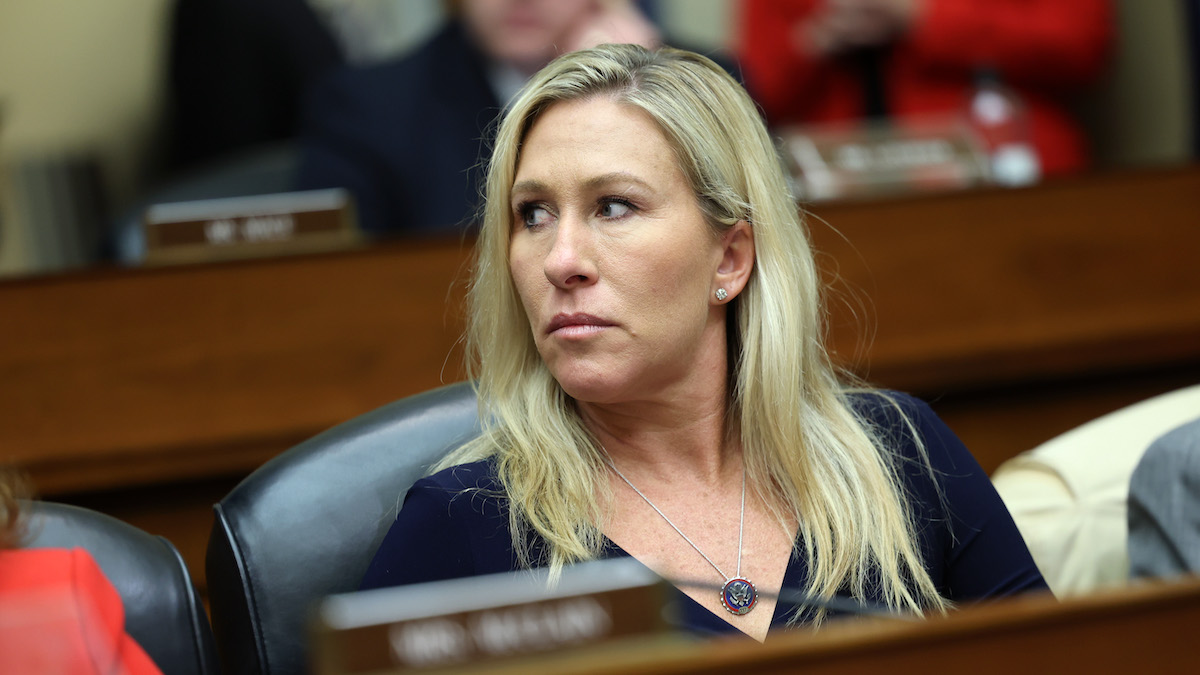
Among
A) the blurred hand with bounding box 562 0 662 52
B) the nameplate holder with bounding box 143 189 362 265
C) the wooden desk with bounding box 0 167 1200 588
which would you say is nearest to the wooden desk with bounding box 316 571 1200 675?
the wooden desk with bounding box 0 167 1200 588

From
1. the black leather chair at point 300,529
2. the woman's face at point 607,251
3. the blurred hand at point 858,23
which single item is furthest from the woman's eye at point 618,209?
the blurred hand at point 858,23

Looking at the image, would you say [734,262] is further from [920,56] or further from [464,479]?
[920,56]

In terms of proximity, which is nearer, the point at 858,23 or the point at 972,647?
the point at 972,647

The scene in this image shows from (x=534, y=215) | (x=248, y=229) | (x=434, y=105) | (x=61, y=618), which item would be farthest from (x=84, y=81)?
(x=61, y=618)

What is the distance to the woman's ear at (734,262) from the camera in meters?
1.43

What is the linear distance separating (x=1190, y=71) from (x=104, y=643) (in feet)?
9.95

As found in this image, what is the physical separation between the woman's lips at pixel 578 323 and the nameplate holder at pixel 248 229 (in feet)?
3.18

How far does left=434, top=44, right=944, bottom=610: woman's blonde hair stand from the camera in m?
1.35

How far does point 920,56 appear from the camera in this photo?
9.40ft

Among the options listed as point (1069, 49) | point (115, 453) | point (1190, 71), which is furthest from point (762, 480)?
point (1190, 71)

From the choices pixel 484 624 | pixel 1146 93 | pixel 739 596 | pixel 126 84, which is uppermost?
pixel 126 84

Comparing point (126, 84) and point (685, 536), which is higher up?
point (126, 84)

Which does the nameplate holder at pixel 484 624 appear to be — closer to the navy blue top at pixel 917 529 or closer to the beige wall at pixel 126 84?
the navy blue top at pixel 917 529

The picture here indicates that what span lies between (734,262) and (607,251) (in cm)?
21
